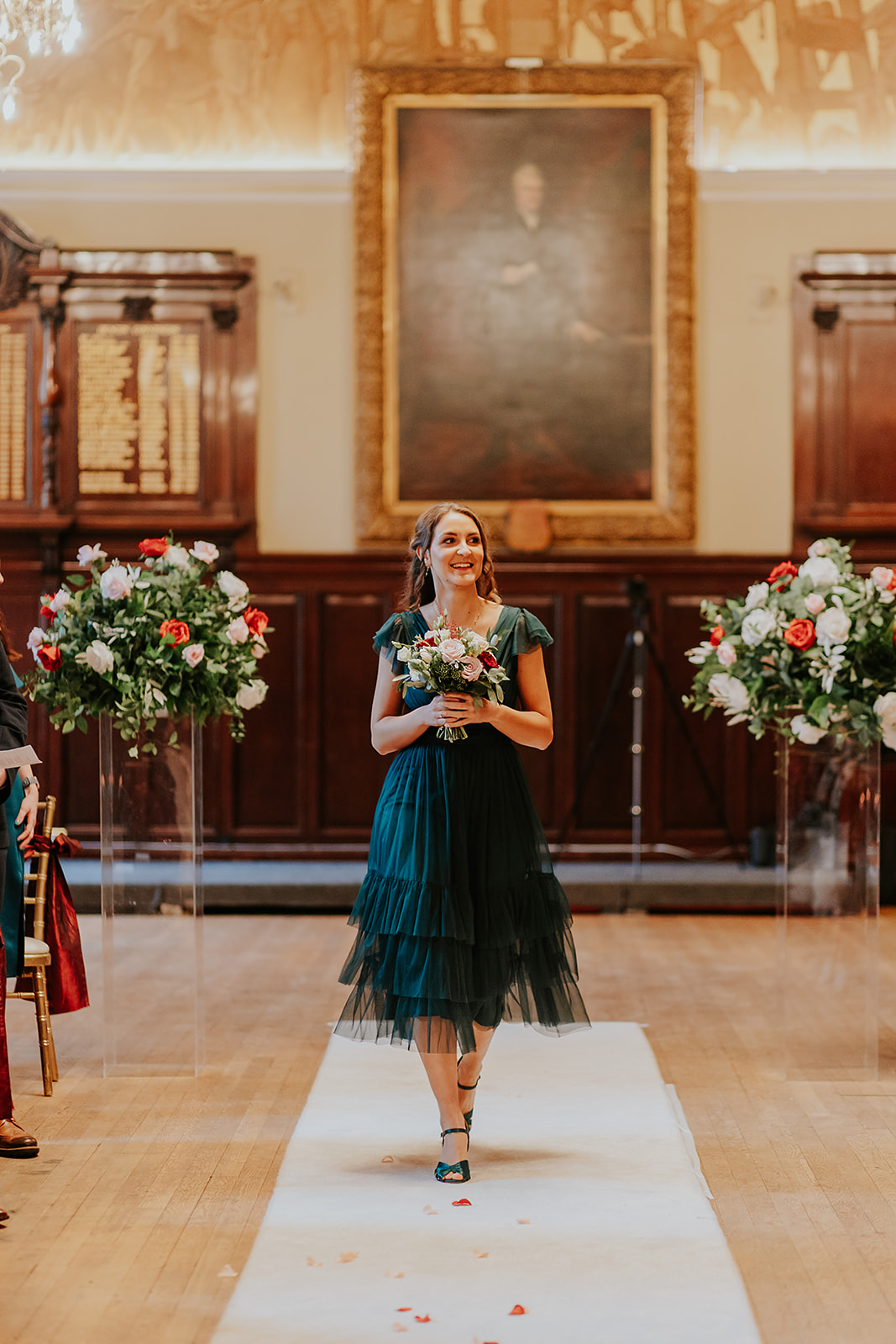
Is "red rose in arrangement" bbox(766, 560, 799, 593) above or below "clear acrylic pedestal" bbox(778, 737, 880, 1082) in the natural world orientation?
above

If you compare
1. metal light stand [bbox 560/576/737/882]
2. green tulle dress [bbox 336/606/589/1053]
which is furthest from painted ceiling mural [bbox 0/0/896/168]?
green tulle dress [bbox 336/606/589/1053]

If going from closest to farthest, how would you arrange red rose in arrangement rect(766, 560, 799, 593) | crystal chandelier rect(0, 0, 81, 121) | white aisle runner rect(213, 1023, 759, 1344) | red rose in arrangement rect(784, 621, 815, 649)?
1. white aisle runner rect(213, 1023, 759, 1344)
2. red rose in arrangement rect(784, 621, 815, 649)
3. red rose in arrangement rect(766, 560, 799, 593)
4. crystal chandelier rect(0, 0, 81, 121)

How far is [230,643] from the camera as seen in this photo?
15.9 ft

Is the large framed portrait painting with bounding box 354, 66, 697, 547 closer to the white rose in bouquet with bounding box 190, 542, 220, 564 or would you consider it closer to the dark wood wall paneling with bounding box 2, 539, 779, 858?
the dark wood wall paneling with bounding box 2, 539, 779, 858

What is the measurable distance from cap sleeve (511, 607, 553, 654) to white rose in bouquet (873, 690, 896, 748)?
131 centimetres


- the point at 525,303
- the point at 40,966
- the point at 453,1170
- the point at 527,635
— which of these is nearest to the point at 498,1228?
the point at 453,1170

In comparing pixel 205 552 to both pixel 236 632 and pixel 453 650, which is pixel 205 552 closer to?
pixel 236 632

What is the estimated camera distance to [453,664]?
3.46 metres

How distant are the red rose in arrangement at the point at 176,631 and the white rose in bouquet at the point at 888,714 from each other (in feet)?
7.10

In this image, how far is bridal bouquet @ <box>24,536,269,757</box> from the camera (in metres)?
4.67

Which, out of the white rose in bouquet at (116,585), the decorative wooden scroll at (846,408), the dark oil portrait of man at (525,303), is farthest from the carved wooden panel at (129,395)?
the white rose in bouquet at (116,585)

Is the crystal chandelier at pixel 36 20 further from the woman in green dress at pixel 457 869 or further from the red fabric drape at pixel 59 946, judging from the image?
the woman in green dress at pixel 457 869

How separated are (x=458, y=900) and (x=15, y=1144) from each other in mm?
1376

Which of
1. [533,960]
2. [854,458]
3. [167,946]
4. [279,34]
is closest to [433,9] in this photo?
[279,34]
